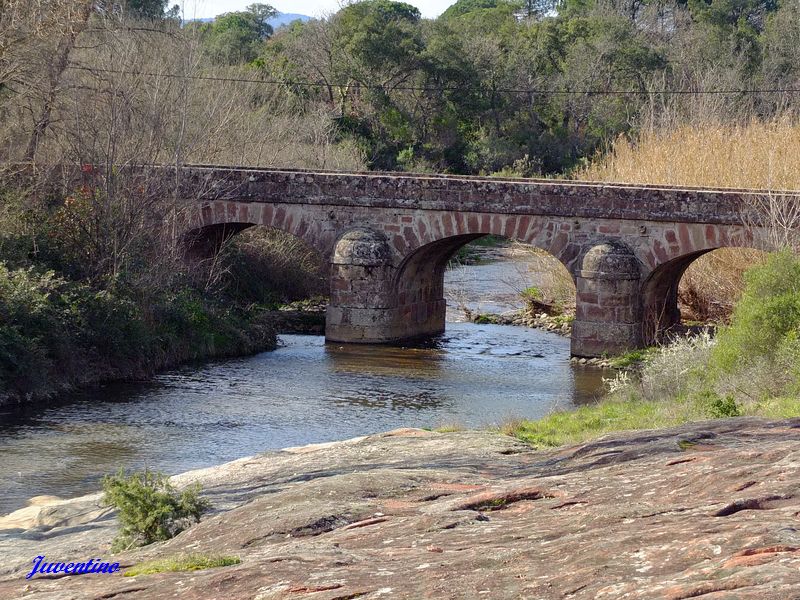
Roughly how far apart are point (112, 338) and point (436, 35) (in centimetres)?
2907

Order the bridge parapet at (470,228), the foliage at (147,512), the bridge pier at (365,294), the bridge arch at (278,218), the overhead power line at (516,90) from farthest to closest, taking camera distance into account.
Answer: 1. the overhead power line at (516,90)
2. the bridge arch at (278,218)
3. the bridge pier at (365,294)
4. the bridge parapet at (470,228)
5. the foliage at (147,512)

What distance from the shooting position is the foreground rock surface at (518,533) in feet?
15.1

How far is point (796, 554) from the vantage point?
4367 millimetres

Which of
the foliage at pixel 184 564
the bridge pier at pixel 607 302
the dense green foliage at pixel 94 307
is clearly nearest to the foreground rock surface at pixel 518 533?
the foliage at pixel 184 564

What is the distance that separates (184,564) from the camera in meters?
5.95

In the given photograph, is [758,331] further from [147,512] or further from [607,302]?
[147,512]

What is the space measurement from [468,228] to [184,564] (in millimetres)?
17270

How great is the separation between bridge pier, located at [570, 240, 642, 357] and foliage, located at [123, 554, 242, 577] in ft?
53.8

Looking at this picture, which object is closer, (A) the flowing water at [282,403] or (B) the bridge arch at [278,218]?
(A) the flowing water at [282,403]

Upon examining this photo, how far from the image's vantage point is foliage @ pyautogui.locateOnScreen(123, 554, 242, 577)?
19.1 ft

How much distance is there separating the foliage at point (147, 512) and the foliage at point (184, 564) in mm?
1270

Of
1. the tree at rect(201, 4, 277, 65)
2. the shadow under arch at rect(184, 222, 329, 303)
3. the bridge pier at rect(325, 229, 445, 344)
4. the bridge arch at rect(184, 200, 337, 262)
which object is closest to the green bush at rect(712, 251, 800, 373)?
the bridge pier at rect(325, 229, 445, 344)

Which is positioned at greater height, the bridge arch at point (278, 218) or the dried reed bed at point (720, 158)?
the dried reed bed at point (720, 158)

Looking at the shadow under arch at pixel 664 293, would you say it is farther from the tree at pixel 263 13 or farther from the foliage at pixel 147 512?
the tree at pixel 263 13
